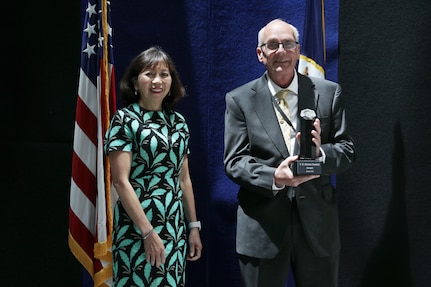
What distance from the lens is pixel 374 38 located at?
3430 millimetres

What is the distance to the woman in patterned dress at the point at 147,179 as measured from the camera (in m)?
2.38

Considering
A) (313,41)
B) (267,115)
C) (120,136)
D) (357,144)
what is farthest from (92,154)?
(357,144)

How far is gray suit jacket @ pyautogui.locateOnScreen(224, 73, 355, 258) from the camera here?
2.38 meters

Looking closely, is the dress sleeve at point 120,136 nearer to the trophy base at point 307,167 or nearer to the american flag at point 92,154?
the american flag at point 92,154

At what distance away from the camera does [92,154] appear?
9.39ft

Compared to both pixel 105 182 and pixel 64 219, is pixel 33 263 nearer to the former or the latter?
pixel 64 219

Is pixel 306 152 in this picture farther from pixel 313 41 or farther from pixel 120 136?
pixel 313 41

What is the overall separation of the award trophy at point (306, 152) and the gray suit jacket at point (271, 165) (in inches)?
6.1

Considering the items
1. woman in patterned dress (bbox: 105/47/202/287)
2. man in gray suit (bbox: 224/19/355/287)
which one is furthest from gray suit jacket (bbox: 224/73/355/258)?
woman in patterned dress (bbox: 105/47/202/287)

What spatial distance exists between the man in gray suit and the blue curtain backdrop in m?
1.02

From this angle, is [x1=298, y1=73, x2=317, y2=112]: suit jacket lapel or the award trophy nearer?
the award trophy

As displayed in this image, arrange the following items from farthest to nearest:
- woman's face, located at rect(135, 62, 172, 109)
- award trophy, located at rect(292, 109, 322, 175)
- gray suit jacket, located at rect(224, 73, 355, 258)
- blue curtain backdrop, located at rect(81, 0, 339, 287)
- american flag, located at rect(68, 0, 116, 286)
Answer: blue curtain backdrop, located at rect(81, 0, 339, 287), american flag, located at rect(68, 0, 116, 286), woman's face, located at rect(135, 62, 172, 109), gray suit jacket, located at rect(224, 73, 355, 258), award trophy, located at rect(292, 109, 322, 175)

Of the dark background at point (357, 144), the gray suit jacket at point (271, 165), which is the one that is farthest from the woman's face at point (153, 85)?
the dark background at point (357, 144)

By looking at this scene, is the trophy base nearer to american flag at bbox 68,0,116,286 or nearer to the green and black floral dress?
the green and black floral dress
